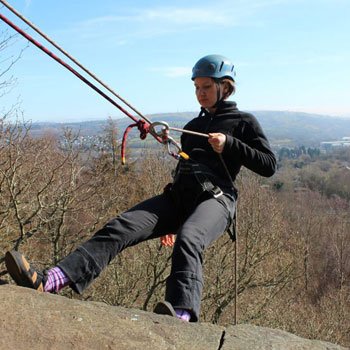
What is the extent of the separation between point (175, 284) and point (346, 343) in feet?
55.1

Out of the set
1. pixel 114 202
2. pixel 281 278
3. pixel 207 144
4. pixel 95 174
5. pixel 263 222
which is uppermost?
pixel 207 144

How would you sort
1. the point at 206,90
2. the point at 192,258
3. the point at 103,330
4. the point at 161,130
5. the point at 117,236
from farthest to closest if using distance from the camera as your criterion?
the point at 206,90 < the point at 161,130 < the point at 117,236 < the point at 192,258 < the point at 103,330

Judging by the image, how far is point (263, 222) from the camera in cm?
1794

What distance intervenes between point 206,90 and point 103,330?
189 cm

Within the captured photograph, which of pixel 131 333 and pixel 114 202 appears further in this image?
pixel 114 202

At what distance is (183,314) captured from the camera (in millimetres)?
2590

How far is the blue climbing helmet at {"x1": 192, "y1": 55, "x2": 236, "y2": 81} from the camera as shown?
3.33 metres

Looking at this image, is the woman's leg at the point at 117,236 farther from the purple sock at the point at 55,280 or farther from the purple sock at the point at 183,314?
the purple sock at the point at 183,314

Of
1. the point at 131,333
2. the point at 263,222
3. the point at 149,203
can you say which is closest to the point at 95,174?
the point at 263,222

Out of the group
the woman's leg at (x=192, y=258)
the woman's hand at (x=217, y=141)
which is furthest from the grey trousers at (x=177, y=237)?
the woman's hand at (x=217, y=141)

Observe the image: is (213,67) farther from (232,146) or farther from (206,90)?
(232,146)

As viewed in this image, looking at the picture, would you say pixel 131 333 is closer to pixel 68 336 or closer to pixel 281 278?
pixel 68 336

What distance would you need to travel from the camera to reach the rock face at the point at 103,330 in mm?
2158

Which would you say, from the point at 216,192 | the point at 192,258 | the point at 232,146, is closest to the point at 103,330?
the point at 192,258
